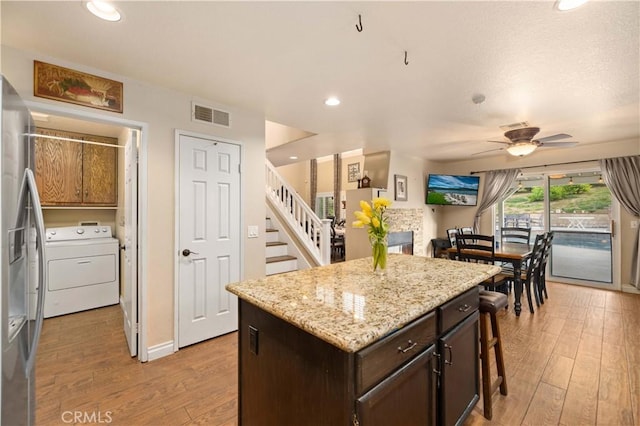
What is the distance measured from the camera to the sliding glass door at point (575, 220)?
191 inches

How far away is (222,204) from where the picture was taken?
300 centimetres

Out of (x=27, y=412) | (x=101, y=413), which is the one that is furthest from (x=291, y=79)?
(x=101, y=413)

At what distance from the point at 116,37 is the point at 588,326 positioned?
5.30 m

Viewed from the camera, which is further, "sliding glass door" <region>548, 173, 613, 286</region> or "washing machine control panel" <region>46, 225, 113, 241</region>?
"sliding glass door" <region>548, 173, 613, 286</region>

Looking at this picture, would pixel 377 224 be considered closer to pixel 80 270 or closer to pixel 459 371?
pixel 459 371

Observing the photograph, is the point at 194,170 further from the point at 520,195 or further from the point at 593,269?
the point at 593,269

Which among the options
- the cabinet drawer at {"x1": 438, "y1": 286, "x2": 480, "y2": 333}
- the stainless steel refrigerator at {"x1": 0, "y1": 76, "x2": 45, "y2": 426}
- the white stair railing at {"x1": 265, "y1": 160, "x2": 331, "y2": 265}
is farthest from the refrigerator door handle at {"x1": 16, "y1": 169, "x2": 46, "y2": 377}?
the white stair railing at {"x1": 265, "y1": 160, "x2": 331, "y2": 265}

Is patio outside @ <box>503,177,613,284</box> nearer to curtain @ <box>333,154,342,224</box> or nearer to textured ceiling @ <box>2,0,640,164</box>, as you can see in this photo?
textured ceiling @ <box>2,0,640,164</box>

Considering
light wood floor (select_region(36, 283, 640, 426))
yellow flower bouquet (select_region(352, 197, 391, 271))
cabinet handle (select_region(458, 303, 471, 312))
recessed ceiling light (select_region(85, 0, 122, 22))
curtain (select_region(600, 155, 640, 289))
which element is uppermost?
recessed ceiling light (select_region(85, 0, 122, 22))

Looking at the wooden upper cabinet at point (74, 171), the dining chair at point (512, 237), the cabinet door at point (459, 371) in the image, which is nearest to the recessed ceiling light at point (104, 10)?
the cabinet door at point (459, 371)

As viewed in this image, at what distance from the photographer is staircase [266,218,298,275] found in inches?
158

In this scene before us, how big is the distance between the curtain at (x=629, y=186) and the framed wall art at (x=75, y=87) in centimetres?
694

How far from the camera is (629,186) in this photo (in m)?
4.46

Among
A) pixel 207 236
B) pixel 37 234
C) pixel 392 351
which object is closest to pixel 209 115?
pixel 207 236
